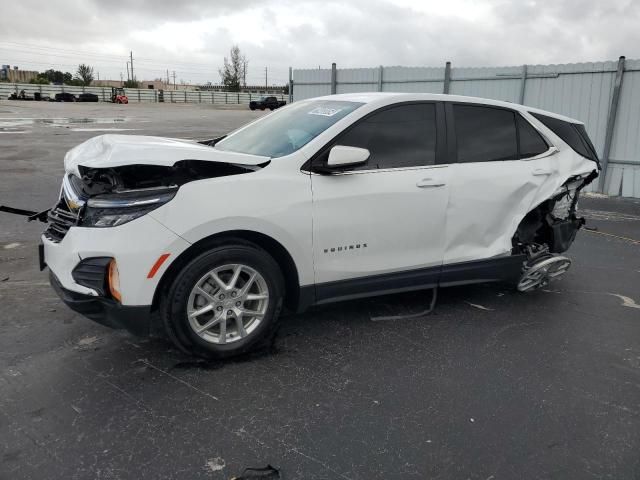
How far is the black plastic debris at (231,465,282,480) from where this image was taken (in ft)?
8.36

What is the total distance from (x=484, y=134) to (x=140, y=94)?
237ft

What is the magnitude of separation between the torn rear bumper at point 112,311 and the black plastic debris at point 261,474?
1.17 m

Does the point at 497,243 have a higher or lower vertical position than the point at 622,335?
higher

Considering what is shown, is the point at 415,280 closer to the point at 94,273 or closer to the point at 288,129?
the point at 288,129

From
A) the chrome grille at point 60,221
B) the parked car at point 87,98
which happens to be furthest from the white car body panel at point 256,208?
the parked car at point 87,98

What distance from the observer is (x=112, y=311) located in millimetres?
3268

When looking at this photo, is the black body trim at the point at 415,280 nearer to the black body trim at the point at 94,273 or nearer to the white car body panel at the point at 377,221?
the white car body panel at the point at 377,221

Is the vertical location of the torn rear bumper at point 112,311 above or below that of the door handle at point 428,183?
below

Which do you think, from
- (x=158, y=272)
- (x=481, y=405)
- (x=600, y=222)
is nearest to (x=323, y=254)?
(x=158, y=272)

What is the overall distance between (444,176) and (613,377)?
1797 mm

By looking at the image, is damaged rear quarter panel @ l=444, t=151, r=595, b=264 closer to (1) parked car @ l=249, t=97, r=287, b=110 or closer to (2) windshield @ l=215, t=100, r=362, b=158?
(2) windshield @ l=215, t=100, r=362, b=158

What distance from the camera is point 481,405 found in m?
3.18

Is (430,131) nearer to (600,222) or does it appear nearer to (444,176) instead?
(444,176)

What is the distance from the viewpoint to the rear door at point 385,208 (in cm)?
379
